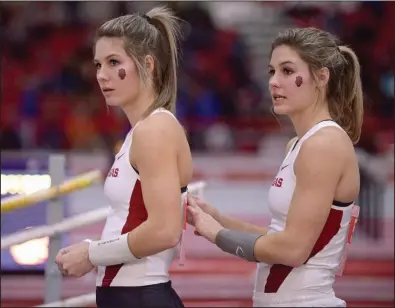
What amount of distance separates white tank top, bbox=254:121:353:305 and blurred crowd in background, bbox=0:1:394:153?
8.75 m

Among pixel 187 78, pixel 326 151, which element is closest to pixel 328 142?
pixel 326 151

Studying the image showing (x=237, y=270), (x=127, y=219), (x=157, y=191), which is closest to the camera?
(x=157, y=191)

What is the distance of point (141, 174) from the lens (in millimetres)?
2619

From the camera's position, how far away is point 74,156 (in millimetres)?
12078

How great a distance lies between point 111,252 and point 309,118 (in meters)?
0.69

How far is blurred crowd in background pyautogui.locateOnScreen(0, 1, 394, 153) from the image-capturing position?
1235 centimetres

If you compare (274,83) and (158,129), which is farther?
(274,83)

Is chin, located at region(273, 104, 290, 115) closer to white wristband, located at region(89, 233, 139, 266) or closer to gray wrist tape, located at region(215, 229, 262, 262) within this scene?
gray wrist tape, located at region(215, 229, 262, 262)

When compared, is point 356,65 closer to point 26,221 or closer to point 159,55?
point 159,55

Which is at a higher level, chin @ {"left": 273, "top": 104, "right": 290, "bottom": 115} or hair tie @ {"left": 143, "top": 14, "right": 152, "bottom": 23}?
hair tie @ {"left": 143, "top": 14, "right": 152, "bottom": 23}

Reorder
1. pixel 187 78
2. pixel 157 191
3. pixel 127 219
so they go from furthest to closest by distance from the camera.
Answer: pixel 187 78 → pixel 127 219 → pixel 157 191

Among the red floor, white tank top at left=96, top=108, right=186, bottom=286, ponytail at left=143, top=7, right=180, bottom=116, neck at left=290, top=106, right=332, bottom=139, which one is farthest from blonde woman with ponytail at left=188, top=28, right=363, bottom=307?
the red floor

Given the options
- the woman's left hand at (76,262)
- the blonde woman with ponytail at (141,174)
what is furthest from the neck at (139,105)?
the woman's left hand at (76,262)

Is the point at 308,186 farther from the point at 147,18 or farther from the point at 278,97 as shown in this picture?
the point at 147,18
